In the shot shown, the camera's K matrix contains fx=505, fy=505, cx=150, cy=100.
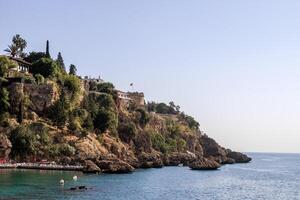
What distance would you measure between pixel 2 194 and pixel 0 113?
166 ft

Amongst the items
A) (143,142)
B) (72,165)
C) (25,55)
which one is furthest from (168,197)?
(25,55)

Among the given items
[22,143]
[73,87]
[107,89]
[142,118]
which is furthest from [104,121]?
[22,143]

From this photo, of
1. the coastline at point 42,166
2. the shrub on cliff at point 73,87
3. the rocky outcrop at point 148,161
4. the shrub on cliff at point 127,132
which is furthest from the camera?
the shrub on cliff at point 127,132

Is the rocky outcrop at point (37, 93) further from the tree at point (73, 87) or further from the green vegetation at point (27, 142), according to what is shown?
the green vegetation at point (27, 142)

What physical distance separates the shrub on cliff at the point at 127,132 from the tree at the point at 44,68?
75.7ft

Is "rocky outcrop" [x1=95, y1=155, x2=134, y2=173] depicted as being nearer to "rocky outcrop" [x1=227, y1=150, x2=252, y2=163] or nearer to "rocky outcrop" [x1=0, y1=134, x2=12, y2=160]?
"rocky outcrop" [x1=0, y1=134, x2=12, y2=160]

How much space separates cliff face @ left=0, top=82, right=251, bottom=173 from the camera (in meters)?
102

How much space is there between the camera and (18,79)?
363ft

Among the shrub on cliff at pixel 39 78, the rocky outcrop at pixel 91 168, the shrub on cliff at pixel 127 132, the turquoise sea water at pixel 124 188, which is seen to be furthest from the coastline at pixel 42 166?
the shrub on cliff at pixel 127 132

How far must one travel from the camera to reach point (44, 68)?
12394 centimetres

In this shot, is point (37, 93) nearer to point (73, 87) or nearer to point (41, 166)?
point (73, 87)

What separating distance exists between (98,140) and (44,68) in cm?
2253

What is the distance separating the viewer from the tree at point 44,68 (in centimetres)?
12335

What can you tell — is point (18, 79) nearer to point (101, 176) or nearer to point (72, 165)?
point (72, 165)
